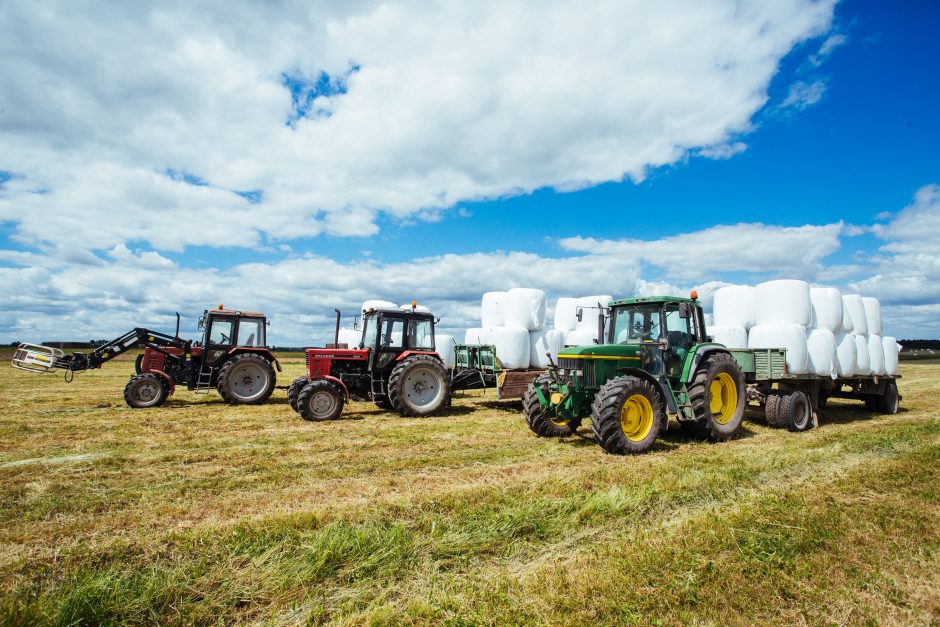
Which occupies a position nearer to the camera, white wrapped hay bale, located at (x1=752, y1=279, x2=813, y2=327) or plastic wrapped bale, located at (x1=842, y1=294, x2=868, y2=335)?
white wrapped hay bale, located at (x1=752, y1=279, x2=813, y2=327)

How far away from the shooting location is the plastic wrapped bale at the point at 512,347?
1127 cm

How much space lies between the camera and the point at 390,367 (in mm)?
10758

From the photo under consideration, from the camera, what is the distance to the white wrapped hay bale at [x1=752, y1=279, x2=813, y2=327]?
31.2ft

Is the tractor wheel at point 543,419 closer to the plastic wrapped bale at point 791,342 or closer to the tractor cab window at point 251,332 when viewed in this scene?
the plastic wrapped bale at point 791,342

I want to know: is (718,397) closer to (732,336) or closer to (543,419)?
(732,336)

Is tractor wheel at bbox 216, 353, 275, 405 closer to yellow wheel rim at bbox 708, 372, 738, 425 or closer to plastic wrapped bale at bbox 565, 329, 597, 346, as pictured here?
plastic wrapped bale at bbox 565, 329, 597, 346

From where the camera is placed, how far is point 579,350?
7.26 meters

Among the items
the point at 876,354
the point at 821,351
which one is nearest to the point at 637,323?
the point at 821,351

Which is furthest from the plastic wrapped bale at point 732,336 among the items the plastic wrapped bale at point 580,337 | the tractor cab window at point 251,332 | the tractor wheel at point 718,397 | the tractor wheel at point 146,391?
the tractor wheel at point 146,391

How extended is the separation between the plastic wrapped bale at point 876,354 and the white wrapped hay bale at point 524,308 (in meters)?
6.84

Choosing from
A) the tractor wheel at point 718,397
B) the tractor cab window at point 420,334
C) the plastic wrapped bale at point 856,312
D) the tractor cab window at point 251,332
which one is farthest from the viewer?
the tractor cab window at point 251,332

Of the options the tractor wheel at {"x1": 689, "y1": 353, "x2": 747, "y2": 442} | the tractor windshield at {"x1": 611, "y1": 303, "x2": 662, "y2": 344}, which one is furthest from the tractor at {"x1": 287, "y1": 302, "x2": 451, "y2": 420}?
the tractor wheel at {"x1": 689, "y1": 353, "x2": 747, "y2": 442}

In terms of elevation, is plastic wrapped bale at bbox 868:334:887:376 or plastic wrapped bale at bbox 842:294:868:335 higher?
plastic wrapped bale at bbox 842:294:868:335

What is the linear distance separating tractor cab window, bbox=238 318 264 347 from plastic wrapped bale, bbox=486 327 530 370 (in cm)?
583
